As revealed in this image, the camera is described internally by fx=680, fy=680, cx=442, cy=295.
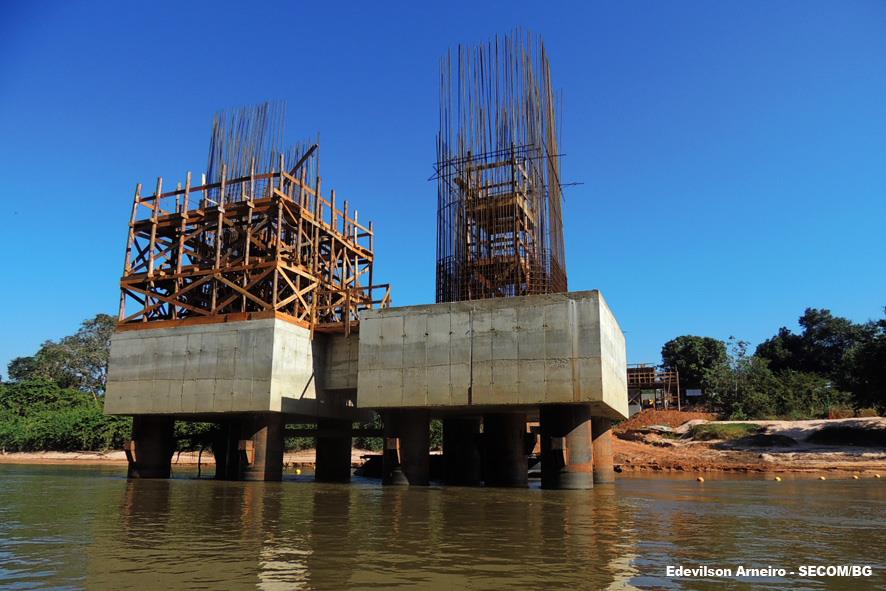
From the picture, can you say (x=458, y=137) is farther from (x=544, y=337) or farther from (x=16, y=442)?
(x=16, y=442)

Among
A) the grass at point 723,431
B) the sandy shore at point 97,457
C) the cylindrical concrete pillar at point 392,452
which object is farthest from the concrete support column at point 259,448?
the grass at point 723,431

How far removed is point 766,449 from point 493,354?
114ft

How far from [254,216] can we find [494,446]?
57.8 feet

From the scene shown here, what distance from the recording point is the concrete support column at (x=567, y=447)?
26250 mm

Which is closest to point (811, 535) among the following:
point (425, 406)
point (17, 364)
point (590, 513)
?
point (590, 513)

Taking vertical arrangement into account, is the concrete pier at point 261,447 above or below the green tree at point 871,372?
below

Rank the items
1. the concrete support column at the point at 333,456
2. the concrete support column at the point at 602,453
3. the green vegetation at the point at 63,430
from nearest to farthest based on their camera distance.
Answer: the concrete support column at the point at 602,453, the concrete support column at the point at 333,456, the green vegetation at the point at 63,430

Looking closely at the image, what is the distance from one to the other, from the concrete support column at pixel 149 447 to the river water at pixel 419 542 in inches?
587

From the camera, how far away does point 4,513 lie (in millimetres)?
15906

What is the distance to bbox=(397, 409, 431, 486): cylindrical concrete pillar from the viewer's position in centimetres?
2908

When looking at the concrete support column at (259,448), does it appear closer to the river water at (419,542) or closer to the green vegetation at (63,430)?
the river water at (419,542)

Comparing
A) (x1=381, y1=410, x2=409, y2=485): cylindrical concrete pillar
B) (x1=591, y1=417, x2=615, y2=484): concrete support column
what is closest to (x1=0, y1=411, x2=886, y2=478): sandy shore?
(x1=591, y1=417, x2=615, y2=484): concrete support column

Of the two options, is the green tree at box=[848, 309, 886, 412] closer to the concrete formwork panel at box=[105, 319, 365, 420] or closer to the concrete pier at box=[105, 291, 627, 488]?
the concrete pier at box=[105, 291, 627, 488]

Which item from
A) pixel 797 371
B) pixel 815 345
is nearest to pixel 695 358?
pixel 797 371
